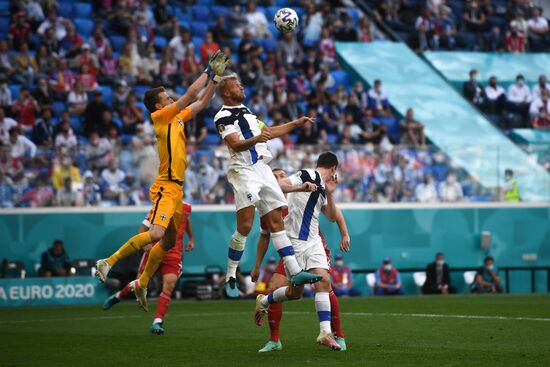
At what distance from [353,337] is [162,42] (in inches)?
744

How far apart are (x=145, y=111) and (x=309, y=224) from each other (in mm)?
16723

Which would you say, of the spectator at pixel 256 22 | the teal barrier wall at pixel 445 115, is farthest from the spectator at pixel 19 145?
the teal barrier wall at pixel 445 115

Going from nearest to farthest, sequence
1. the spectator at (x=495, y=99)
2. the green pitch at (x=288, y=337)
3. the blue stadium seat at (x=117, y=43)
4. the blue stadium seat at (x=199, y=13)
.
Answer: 1. the green pitch at (x=288, y=337)
2. the blue stadium seat at (x=117, y=43)
3. the blue stadium seat at (x=199, y=13)
4. the spectator at (x=495, y=99)

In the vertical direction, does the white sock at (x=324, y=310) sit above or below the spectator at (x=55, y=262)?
above

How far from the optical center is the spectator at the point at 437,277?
30453 mm

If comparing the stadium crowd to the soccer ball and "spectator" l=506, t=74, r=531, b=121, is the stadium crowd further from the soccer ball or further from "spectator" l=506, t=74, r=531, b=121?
the soccer ball

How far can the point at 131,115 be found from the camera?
2978cm

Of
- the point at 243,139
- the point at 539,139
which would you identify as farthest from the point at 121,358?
the point at 539,139

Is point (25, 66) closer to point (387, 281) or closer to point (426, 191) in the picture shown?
point (387, 281)

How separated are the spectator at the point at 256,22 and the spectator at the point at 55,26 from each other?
5.85 meters

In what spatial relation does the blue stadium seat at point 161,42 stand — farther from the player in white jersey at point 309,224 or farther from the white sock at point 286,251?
the white sock at point 286,251

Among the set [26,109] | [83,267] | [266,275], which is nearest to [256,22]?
[26,109]

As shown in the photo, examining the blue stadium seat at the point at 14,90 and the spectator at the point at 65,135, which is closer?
the spectator at the point at 65,135

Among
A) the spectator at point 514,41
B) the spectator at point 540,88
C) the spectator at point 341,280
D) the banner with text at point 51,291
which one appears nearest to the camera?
the banner with text at point 51,291
